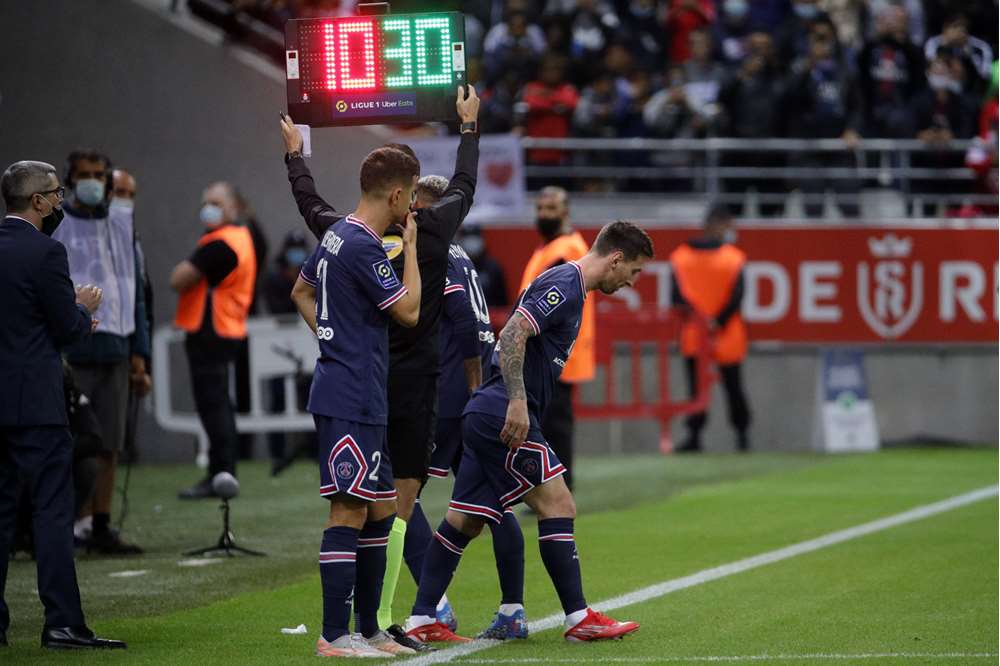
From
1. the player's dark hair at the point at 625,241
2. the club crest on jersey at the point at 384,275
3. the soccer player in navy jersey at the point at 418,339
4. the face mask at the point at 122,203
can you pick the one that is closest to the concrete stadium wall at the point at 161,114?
the face mask at the point at 122,203

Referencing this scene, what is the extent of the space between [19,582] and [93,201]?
235 cm

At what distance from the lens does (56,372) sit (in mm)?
7973

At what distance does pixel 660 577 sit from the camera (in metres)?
10.3

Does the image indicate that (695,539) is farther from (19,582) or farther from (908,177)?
(908,177)

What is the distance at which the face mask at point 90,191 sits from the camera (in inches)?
443

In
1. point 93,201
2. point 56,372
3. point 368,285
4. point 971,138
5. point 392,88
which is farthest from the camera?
point 971,138

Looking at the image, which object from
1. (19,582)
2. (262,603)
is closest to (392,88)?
(262,603)

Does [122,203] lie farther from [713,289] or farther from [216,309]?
[713,289]

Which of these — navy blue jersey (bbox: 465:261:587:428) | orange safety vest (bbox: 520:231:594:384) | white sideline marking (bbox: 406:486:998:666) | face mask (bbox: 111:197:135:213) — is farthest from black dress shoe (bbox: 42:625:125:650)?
orange safety vest (bbox: 520:231:594:384)

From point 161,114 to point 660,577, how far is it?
33.7 ft

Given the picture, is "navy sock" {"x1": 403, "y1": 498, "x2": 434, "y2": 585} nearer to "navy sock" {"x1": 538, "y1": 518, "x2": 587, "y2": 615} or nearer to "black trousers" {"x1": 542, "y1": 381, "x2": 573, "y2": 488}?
"navy sock" {"x1": 538, "y1": 518, "x2": 587, "y2": 615}

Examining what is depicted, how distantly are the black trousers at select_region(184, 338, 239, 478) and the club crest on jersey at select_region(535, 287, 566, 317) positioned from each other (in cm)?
658

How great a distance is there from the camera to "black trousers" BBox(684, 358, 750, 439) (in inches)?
797

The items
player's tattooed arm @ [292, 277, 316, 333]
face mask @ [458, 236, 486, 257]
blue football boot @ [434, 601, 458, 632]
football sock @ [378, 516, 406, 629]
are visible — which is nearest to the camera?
player's tattooed arm @ [292, 277, 316, 333]
